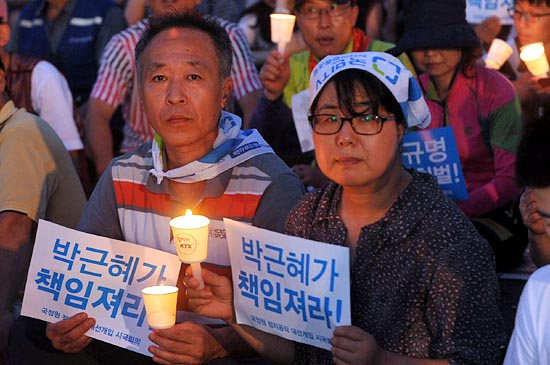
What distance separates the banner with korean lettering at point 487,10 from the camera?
753 centimetres

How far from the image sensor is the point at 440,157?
16.1ft

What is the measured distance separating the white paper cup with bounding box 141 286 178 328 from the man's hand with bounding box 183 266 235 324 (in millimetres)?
85

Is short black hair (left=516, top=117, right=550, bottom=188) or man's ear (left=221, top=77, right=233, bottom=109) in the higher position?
short black hair (left=516, top=117, right=550, bottom=188)

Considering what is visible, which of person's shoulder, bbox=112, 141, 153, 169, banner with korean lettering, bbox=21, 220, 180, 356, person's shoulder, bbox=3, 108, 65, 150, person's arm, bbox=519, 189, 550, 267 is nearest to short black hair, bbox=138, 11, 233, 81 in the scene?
person's shoulder, bbox=112, 141, 153, 169

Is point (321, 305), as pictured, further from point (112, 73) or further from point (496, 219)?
point (112, 73)

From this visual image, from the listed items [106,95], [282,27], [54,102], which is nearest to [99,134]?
[106,95]

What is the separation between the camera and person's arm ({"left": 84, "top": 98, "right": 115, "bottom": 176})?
7.09 m

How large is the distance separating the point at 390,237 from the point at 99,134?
4.07m

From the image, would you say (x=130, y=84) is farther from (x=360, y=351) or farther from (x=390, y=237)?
(x=360, y=351)

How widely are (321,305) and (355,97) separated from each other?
67 cm

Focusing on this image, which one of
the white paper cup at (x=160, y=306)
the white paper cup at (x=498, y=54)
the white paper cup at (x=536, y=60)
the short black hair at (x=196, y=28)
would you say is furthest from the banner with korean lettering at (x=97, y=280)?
the white paper cup at (x=498, y=54)

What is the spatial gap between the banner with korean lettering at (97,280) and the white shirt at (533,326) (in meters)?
1.40

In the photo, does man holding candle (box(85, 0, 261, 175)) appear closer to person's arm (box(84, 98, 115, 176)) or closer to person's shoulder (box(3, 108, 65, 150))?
person's arm (box(84, 98, 115, 176))

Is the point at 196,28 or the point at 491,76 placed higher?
the point at 196,28
